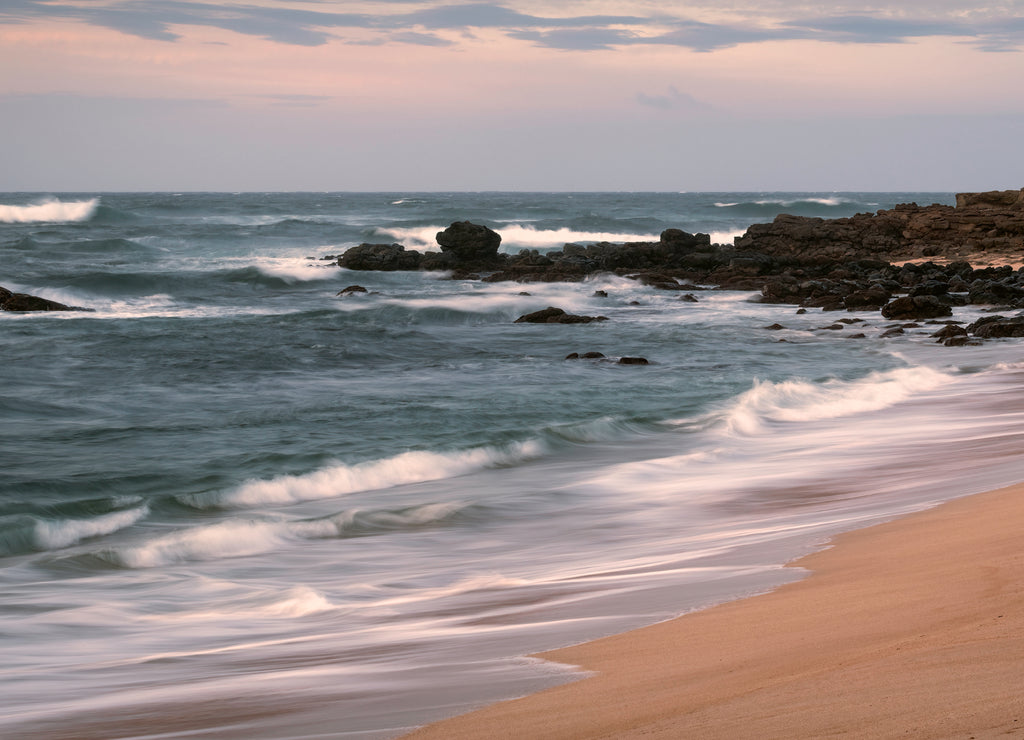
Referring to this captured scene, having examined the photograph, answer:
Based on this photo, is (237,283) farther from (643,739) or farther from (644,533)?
(643,739)

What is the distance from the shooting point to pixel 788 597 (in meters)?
4.68

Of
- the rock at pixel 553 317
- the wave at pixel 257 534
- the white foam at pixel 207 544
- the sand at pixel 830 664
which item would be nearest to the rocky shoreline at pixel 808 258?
the rock at pixel 553 317

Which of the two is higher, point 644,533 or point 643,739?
point 643,739

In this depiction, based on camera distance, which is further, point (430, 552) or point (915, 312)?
point (915, 312)

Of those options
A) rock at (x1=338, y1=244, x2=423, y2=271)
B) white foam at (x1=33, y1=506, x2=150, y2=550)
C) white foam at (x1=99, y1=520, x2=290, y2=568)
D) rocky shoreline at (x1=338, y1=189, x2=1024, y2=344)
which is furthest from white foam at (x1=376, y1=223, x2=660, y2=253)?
white foam at (x1=99, y1=520, x2=290, y2=568)

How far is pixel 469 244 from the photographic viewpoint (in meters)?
39.9

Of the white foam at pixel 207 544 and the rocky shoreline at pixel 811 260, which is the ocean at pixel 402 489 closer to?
the white foam at pixel 207 544

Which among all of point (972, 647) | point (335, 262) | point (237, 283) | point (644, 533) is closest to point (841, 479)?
point (644, 533)

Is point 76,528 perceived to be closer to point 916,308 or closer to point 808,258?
point 916,308

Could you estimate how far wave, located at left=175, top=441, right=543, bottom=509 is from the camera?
381 inches

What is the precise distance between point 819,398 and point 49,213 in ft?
249

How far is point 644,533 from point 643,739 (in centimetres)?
511

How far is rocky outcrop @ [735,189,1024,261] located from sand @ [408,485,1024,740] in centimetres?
3286

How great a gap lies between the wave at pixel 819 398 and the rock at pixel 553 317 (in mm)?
9864
